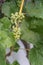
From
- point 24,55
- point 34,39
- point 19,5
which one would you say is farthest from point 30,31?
point 24,55

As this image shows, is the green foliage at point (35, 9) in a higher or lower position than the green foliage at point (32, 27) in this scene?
higher

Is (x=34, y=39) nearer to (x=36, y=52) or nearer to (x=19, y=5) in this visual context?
(x=36, y=52)

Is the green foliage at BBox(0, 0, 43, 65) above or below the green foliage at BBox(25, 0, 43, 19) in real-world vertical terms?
below

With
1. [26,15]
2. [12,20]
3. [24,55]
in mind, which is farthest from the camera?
[24,55]

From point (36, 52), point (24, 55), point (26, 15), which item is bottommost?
point (24, 55)

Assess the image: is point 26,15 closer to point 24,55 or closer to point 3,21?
point 3,21

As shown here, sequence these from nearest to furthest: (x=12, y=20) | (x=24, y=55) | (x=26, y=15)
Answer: (x=12, y=20) → (x=26, y=15) → (x=24, y=55)

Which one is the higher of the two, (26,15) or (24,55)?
(26,15)

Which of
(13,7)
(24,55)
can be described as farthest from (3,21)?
(24,55)

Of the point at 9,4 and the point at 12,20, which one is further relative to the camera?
the point at 9,4
